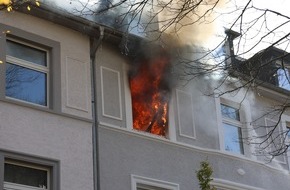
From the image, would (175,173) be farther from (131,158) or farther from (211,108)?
(211,108)

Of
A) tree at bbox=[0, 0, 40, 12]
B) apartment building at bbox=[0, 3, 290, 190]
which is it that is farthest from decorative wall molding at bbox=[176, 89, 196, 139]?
tree at bbox=[0, 0, 40, 12]

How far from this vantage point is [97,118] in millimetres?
14055

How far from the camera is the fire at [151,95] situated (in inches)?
606

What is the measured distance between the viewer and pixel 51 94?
13648 mm

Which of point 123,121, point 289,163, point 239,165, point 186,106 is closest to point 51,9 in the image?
point 123,121

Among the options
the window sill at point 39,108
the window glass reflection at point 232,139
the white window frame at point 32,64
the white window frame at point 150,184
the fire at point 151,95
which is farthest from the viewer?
the window glass reflection at point 232,139

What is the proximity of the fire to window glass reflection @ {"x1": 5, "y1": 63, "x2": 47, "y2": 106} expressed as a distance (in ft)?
7.80

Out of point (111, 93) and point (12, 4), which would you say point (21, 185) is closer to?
point (111, 93)

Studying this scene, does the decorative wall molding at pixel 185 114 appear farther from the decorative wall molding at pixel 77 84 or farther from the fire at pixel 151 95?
the decorative wall molding at pixel 77 84

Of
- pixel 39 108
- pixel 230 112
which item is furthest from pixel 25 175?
pixel 230 112

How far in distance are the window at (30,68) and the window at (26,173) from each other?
1.12m

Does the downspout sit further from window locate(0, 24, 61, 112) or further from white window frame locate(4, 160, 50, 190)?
white window frame locate(4, 160, 50, 190)

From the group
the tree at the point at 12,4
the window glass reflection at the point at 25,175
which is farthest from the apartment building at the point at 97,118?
the tree at the point at 12,4

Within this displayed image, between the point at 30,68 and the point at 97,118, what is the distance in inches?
67.0
